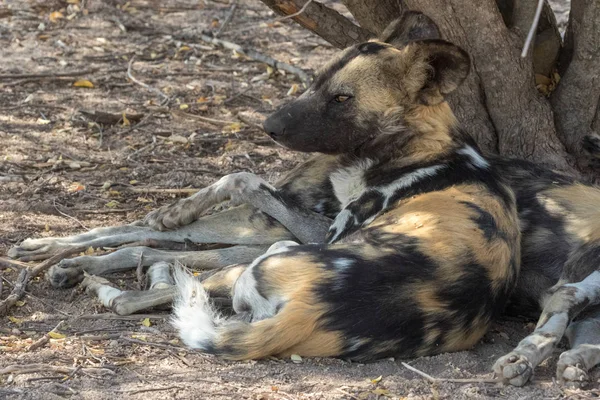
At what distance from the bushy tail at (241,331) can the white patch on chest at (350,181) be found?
2.73 feet

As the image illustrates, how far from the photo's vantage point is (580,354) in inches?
103

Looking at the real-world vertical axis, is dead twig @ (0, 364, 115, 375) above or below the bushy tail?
below

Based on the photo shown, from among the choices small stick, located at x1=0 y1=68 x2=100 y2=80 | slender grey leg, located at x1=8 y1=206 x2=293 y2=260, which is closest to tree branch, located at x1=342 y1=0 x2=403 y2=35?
slender grey leg, located at x1=8 y1=206 x2=293 y2=260

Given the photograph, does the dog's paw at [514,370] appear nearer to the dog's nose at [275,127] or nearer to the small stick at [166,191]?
the dog's nose at [275,127]

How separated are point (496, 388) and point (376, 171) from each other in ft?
3.58

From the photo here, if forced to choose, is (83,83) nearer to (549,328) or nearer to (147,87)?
(147,87)

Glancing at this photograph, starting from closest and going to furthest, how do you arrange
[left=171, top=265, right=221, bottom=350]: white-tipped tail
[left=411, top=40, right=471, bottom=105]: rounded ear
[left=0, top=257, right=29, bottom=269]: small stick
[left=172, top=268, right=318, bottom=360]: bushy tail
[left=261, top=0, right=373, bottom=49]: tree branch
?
[left=172, top=268, right=318, bottom=360]: bushy tail < [left=171, top=265, right=221, bottom=350]: white-tipped tail < [left=411, top=40, right=471, bottom=105]: rounded ear < [left=0, top=257, right=29, bottom=269]: small stick < [left=261, top=0, right=373, bottom=49]: tree branch

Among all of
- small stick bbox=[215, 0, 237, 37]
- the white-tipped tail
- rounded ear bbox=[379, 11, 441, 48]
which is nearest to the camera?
the white-tipped tail

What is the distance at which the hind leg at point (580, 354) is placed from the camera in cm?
254

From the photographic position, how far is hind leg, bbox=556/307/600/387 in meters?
2.54

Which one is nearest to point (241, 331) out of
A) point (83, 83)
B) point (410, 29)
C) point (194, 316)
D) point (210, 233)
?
point (194, 316)

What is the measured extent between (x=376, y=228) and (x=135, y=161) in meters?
1.91

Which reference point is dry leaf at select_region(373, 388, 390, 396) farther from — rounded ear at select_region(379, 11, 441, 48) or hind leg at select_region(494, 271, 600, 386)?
rounded ear at select_region(379, 11, 441, 48)

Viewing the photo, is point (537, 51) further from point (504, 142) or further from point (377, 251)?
point (377, 251)
